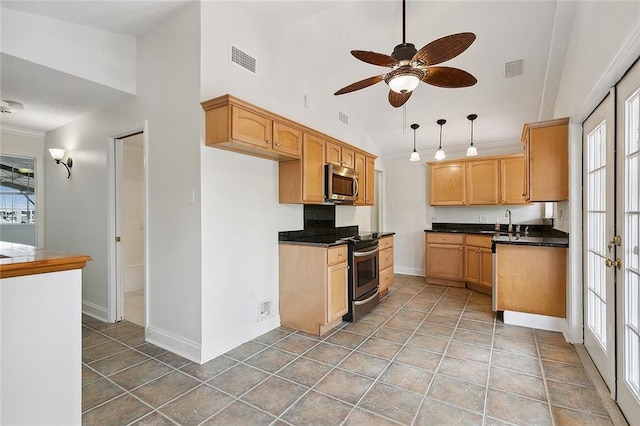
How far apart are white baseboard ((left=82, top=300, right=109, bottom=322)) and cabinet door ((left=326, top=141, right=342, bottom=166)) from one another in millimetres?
3220

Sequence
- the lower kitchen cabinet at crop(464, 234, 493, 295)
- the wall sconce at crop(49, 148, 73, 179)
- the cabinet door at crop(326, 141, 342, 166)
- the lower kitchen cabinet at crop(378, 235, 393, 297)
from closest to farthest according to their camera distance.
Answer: the cabinet door at crop(326, 141, 342, 166) → the wall sconce at crop(49, 148, 73, 179) → the lower kitchen cabinet at crop(378, 235, 393, 297) → the lower kitchen cabinet at crop(464, 234, 493, 295)

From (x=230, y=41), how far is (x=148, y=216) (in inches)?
73.1

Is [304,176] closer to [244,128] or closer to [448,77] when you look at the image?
[244,128]

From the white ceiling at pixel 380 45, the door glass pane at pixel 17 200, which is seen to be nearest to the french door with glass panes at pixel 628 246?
the white ceiling at pixel 380 45

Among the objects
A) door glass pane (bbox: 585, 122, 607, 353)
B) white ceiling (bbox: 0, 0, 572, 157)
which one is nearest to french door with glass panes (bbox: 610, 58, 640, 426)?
door glass pane (bbox: 585, 122, 607, 353)

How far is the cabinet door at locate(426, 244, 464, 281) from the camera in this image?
5.03m

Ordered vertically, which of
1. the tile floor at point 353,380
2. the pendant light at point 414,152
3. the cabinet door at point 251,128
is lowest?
the tile floor at point 353,380

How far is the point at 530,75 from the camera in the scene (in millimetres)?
3691

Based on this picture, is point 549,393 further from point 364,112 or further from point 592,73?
point 364,112

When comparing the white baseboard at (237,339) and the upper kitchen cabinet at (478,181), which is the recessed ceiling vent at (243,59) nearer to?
the white baseboard at (237,339)

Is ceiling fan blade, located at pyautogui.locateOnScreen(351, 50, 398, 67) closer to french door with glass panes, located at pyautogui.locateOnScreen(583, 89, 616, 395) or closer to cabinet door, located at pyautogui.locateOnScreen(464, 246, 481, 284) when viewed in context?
french door with glass panes, located at pyautogui.locateOnScreen(583, 89, 616, 395)

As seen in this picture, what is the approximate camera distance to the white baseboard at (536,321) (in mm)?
3146

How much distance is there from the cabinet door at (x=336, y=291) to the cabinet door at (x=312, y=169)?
0.82 metres

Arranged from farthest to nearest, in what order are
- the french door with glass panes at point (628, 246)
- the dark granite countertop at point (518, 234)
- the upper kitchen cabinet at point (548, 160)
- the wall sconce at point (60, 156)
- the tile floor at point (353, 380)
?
the wall sconce at point (60, 156)
the dark granite countertop at point (518, 234)
the upper kitchen cabinet at point (548, 160)
the tile floor at point (353, 380)
the french door with glass panes at point (628, 246)
